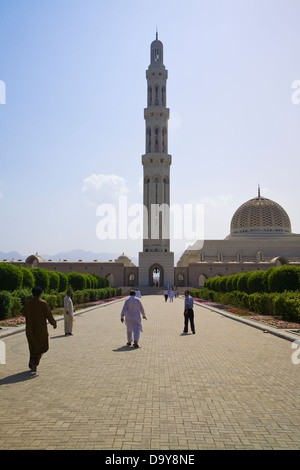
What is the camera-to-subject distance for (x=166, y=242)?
51.0 meters

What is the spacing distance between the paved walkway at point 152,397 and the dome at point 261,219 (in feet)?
171

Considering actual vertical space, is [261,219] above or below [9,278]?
above

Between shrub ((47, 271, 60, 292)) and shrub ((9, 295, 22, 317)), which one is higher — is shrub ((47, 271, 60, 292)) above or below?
above

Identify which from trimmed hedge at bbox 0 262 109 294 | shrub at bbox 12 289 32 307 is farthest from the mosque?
shrub at bbox 12 289 32 307

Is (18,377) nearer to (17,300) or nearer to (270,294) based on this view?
(17,300)

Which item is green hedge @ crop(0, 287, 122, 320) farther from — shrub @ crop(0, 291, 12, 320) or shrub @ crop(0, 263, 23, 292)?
shrub @ crop(0, 263, 23, 292)

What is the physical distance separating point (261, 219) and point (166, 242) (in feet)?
58.0

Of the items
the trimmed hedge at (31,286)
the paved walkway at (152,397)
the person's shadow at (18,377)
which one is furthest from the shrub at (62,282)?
the person's shadow at (18,377)

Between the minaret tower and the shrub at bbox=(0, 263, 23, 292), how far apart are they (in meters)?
32.6

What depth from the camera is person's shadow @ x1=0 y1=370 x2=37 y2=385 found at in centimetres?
578

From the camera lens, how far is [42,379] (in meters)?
5.91

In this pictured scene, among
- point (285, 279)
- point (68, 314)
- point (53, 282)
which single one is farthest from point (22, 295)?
point (285, 279)

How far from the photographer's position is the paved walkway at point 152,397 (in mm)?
3746

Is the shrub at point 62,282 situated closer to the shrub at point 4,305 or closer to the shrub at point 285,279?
the shrub at point 4,305
